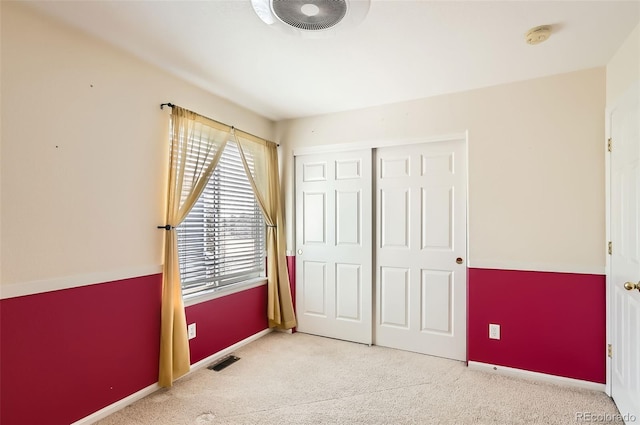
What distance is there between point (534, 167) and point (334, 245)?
1.95 m

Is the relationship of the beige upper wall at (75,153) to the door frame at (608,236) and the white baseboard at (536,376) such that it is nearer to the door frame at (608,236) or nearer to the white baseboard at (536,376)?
the white baseboard at (536,376)

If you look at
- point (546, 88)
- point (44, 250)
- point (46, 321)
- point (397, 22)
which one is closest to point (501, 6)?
point (397, 22)

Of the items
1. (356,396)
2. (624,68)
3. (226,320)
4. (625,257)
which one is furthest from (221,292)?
(624,68)

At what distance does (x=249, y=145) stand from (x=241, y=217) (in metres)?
0.73

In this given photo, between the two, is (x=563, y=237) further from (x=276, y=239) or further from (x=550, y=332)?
(x=276, y=239)

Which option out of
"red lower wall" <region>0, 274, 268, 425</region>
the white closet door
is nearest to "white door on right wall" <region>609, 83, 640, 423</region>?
the white closet door

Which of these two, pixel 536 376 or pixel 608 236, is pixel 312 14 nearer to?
pixel 608 236

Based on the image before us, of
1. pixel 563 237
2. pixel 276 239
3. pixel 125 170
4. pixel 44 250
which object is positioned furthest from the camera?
pixel 276 239

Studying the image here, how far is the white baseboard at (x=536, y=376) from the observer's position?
2.53 metres

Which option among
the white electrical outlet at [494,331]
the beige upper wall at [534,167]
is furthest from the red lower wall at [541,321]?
the beige upper wall at [534,167]

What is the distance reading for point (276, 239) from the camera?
370cm

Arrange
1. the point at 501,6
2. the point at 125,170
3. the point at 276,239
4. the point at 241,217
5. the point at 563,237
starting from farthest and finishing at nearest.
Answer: the point at 276,239
the point at 241,217
the point at 563,237
the point at 125,170
the point at 501,6

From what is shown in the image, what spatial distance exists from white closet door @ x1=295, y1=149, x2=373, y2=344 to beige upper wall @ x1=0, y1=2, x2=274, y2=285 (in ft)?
5.26

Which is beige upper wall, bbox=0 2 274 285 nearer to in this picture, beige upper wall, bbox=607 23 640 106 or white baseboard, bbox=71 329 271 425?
white baseboard, bbox=71 329 271 425
